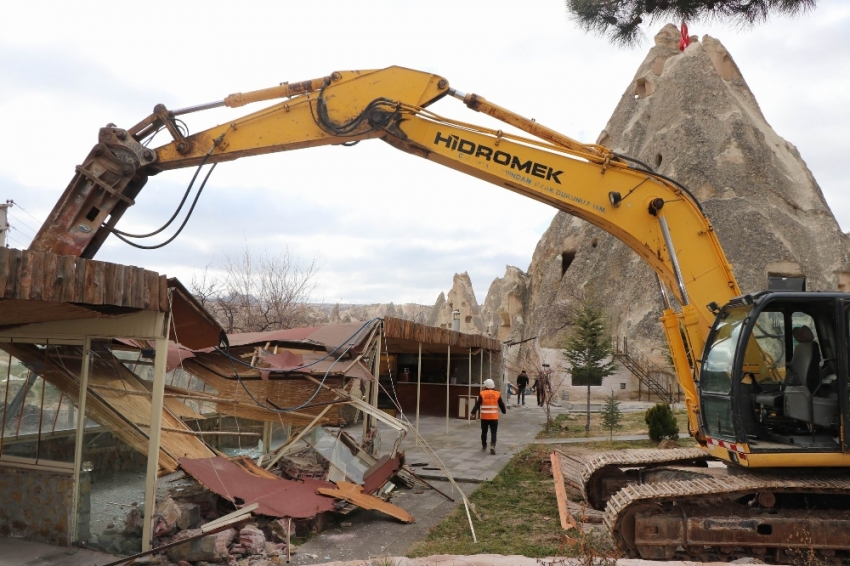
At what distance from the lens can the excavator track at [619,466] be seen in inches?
303

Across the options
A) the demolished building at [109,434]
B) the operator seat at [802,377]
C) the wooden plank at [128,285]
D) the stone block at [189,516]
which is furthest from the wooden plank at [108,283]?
the operator seat at [802,377]

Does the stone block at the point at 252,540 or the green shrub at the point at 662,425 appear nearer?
the stone block at the point at 252,540

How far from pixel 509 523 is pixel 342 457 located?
2.51 m

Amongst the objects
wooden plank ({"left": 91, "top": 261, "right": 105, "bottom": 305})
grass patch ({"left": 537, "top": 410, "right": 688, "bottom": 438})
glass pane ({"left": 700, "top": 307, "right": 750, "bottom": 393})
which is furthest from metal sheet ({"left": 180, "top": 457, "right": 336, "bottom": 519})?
grass patch ({"left": 537, "top": 410, "right": 688, "bottom": 438})

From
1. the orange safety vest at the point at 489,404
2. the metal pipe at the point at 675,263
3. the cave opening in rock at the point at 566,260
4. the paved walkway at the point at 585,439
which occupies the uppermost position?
the cave opening in rock at the point at 566,260

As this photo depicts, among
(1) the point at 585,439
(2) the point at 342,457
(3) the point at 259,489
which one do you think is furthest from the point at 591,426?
(3) the point at 259,489

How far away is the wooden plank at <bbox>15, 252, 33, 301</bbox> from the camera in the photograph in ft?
15.2

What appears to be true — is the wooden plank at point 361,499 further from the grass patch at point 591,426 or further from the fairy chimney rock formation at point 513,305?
the fairy chimney rock formation at point 513,305

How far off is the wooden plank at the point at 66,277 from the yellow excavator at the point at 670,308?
78.2 inches

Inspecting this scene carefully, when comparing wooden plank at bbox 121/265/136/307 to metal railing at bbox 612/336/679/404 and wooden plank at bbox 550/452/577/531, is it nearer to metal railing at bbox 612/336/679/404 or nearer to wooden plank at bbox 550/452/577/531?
wooden plank at bbox 550/452/577/531

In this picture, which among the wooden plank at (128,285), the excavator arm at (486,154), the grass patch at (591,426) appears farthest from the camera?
the grass patch at (591,426)

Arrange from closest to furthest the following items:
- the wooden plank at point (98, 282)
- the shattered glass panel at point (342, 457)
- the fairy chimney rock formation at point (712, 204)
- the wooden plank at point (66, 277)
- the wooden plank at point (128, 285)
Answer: the wooden plank at point (66, 277), the wooden plank at point (98, 282), the wooden plank at point (128, 285), the shattered glass panel at point (342, 457), the fairy chimney rock formation at point (712, 204)

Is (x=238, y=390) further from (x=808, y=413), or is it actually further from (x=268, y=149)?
(x=808, y=413)

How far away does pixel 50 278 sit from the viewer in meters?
4.85
